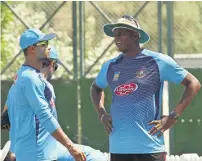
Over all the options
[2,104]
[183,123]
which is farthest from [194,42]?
[2,104]

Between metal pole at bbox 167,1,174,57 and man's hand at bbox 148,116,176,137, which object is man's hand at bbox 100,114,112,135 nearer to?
man's hand at bbox 148,116,176,137

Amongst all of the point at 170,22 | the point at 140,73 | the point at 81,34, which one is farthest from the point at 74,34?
the point at 140,73

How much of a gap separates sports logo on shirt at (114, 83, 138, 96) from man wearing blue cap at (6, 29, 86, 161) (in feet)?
1.92

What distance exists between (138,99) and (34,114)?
2.79 ft

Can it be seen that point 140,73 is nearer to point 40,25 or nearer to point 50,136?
point 50,136

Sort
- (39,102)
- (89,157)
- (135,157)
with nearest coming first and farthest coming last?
(39,102) → (135,157) → (89,157)

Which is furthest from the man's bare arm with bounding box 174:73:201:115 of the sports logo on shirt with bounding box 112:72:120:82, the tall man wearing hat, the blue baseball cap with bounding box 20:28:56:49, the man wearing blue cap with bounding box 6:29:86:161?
the blue baseball cap with bounding box 20:28:56:49

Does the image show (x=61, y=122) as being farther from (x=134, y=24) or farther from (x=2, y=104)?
(x=134, y=24)

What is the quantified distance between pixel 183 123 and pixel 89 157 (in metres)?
2.45

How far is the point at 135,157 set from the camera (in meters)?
6.83

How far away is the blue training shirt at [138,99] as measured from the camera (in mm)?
6812

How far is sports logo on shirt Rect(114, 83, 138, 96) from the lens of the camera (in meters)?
6.82

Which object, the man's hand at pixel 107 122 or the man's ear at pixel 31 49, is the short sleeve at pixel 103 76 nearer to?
the man's hand at pixel 107 122

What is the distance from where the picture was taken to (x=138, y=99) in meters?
6.81
